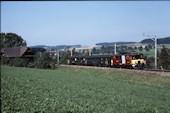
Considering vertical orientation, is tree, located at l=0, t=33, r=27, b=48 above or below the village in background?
above

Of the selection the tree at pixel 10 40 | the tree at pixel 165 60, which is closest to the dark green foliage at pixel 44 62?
the tree at pixel 165 60

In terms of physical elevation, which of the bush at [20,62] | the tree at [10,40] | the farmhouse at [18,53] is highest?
the tree at [10,40]

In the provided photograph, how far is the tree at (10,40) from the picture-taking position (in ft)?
257

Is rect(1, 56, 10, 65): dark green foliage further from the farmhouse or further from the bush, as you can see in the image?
the bush

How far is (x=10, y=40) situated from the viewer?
80750 mm

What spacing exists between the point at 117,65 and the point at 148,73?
800 cm

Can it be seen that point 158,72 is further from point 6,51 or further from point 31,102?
point 6,51

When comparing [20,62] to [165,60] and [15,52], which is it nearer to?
[15,52]

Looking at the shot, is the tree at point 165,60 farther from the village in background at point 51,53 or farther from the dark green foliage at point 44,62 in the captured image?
the dark green foliage at point 44,62

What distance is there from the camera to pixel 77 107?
10.1m

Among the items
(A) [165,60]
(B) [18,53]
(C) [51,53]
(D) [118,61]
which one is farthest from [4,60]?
(A) [165,60]

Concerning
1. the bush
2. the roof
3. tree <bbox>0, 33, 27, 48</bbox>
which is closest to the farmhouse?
the roof

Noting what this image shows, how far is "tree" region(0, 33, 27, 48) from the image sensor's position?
257 ft

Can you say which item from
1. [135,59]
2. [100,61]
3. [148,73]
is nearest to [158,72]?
[148,73]
